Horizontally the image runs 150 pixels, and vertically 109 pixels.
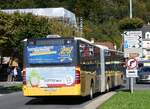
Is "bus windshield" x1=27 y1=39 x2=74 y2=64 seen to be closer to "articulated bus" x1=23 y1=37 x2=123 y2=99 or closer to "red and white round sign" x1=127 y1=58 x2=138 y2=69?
"articulated bus" x1=23 y1=37 x2=123 y2=99

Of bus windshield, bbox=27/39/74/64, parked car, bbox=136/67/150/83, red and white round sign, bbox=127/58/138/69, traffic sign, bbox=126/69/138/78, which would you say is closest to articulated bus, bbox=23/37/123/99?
bus windshield, bbox=27/39/74/64

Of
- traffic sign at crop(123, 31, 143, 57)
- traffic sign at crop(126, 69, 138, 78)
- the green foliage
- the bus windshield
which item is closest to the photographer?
the bus windshield

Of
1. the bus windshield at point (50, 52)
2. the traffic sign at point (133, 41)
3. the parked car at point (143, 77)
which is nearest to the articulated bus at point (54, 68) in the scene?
the bus windshield at point (50, 52)

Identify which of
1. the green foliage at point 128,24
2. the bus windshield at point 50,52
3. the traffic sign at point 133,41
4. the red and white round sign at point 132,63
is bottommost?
the red and white round sign at point 132,63

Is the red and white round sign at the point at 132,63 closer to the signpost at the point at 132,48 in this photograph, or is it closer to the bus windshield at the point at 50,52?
the signpost at the point at 132,48

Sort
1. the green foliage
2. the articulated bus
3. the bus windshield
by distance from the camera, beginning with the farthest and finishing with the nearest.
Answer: the green foliage
the bus windshield
the articulated bus

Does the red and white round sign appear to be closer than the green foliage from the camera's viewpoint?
Yes

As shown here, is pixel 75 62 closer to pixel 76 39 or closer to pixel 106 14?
pixel 76 39

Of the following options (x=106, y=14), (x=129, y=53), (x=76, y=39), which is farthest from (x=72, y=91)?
(x=106, y=14)

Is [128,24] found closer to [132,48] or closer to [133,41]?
[132,48]

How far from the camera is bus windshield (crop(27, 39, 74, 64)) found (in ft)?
78.5

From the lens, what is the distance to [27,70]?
24.1 meters

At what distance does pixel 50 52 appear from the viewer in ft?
79.3

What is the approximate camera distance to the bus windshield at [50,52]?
23922 millimetres
